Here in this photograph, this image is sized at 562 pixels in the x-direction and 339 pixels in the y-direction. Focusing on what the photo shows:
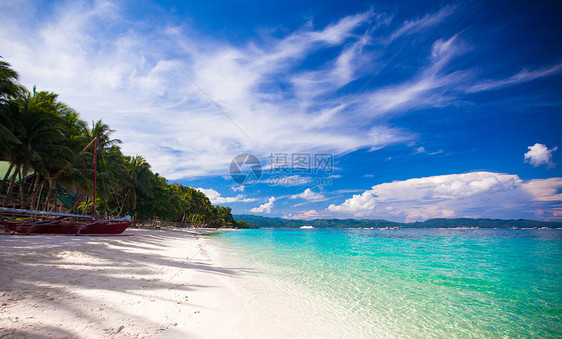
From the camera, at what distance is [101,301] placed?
439cm

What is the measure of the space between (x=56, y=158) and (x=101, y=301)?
19.6m

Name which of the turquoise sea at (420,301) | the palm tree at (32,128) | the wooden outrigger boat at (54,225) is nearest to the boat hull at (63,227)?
the wooden outrigger boat at (54,225)

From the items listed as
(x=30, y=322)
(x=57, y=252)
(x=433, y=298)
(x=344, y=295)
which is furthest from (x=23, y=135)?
(x=433, y=298)

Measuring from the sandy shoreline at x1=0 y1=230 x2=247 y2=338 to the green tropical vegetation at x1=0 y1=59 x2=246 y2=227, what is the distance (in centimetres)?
1078

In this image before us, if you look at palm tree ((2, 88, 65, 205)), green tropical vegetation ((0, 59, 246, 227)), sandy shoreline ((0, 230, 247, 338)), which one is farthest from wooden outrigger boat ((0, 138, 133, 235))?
sandy shoreline ((0, 230, 247, 338))

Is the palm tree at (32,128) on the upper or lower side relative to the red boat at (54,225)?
upper

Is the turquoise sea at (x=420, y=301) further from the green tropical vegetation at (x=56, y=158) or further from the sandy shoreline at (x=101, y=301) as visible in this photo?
the green tropical vegetation at (x=56, y=158)

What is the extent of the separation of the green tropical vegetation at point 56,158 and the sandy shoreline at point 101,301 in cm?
1078

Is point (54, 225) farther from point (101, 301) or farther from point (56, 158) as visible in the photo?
point (101, 301)

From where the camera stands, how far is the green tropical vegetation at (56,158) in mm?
15133

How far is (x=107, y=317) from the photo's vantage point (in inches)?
151

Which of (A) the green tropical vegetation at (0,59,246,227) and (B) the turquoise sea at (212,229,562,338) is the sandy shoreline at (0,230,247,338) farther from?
(A) the green tropical vegetation at (0,59,246,227)

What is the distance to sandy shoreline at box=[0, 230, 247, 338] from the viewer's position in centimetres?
339

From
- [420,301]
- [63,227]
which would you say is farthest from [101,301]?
Answer: [63,227]
